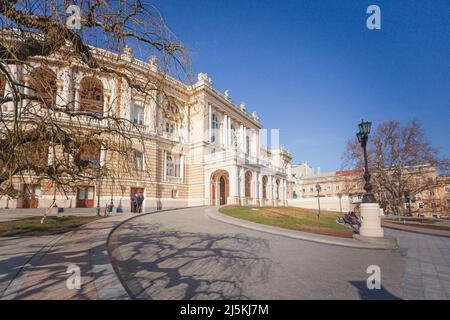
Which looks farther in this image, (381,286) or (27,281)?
(381,286)

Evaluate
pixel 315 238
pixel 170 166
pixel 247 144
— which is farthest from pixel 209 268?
pixel 247 144

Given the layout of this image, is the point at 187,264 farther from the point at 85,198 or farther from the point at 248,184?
the point at 248,184

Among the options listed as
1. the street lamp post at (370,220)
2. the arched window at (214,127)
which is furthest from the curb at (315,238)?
the arched window at (214,127)

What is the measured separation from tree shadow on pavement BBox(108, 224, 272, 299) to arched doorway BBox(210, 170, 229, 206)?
22.2 m

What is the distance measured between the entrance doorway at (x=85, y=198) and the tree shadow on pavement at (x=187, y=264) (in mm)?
15752

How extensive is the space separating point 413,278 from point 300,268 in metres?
2.52

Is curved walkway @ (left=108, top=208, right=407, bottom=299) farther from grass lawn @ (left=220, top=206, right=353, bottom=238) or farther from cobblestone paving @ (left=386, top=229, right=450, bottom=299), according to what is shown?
grass lawn @ (left=220, top=206, right=353, bottom=238)

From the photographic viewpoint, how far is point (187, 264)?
607cm

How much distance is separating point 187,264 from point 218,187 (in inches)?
1060

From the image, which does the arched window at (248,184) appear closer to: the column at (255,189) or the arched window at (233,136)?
the column at (255,189)

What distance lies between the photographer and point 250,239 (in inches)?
383

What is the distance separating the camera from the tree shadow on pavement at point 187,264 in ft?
14.7
